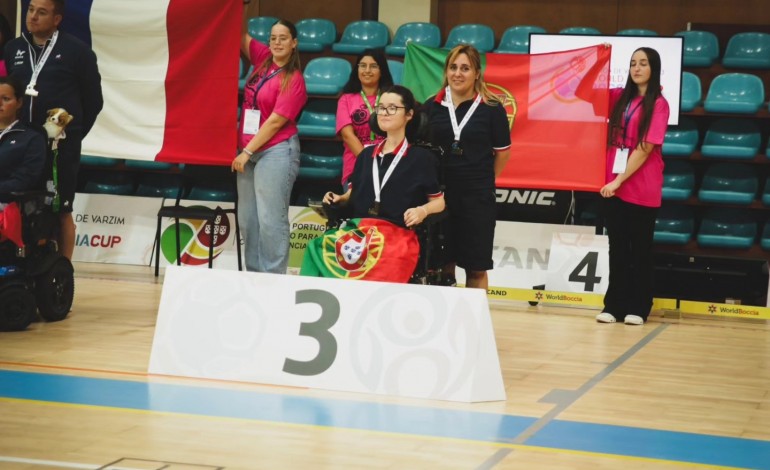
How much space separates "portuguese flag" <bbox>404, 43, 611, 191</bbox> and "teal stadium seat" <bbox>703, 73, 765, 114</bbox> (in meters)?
1.30

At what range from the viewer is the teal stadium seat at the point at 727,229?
827 cm

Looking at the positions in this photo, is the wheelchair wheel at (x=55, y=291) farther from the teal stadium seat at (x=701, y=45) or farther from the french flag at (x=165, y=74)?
the teal stadium seat at (x=701, y=45)

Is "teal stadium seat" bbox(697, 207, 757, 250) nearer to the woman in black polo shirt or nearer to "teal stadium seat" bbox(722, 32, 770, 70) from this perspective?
"teal stadium seat" bbox(722, 32, 770, 70)

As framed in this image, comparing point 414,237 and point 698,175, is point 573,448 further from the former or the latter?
point 698,175

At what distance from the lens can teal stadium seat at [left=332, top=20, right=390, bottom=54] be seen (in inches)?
380

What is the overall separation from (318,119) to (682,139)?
292 centimetres

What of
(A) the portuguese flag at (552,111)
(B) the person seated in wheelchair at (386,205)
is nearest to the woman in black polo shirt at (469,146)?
(B) the person seated in wheelchair at (386,205)

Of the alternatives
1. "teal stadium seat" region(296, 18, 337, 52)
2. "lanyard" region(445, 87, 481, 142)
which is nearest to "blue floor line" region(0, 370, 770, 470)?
"lanyard" region(445, 87, 481, 142)

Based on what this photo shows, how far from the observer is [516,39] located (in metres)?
9.42

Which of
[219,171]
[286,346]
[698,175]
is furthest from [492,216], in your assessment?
[698,175]

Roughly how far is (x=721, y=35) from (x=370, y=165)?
5.53 m

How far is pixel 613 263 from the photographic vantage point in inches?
269

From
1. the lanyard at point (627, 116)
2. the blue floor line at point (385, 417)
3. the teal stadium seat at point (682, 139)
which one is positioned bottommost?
the blue floor line at point (385, 417)

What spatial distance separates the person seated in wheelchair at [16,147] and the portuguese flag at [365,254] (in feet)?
5.66
